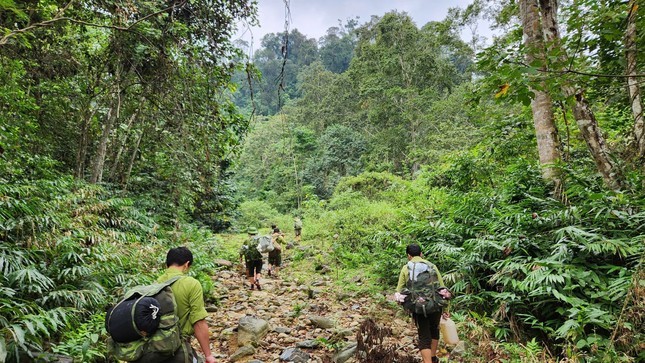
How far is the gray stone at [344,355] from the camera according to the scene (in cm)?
430

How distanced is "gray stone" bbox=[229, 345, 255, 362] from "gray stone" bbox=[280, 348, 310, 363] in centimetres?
44

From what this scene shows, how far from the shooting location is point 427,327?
3.97m

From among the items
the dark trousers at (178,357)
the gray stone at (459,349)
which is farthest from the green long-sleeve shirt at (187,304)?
the gray stone at (459,349)

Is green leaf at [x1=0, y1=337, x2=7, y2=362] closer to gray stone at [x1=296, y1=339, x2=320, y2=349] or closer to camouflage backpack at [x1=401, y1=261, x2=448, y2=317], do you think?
gray stone at [x1=296, y1=339, x2=320, y2=349]

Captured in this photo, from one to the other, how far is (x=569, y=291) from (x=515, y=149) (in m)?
4.66

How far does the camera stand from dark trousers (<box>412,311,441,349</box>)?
396cm

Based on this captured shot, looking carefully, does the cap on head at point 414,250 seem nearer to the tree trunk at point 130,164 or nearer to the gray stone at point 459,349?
the gray stone at point 459,349

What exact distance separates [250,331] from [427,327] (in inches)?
99.6

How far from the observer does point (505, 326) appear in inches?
Answer: 185

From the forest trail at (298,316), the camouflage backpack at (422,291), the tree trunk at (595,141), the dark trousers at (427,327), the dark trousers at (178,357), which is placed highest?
the tree trunk at (595,141)

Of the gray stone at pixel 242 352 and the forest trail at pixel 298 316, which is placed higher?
the gray stone at pixel 242 352

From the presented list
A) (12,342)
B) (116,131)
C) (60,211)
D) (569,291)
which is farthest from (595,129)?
(116,131)

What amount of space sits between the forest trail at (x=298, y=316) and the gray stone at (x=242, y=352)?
0.04 meters

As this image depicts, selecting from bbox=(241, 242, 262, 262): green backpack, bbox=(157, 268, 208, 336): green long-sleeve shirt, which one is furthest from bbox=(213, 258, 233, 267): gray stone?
bbox=(157, 268, 208, 336): green long-sleeve shirt
